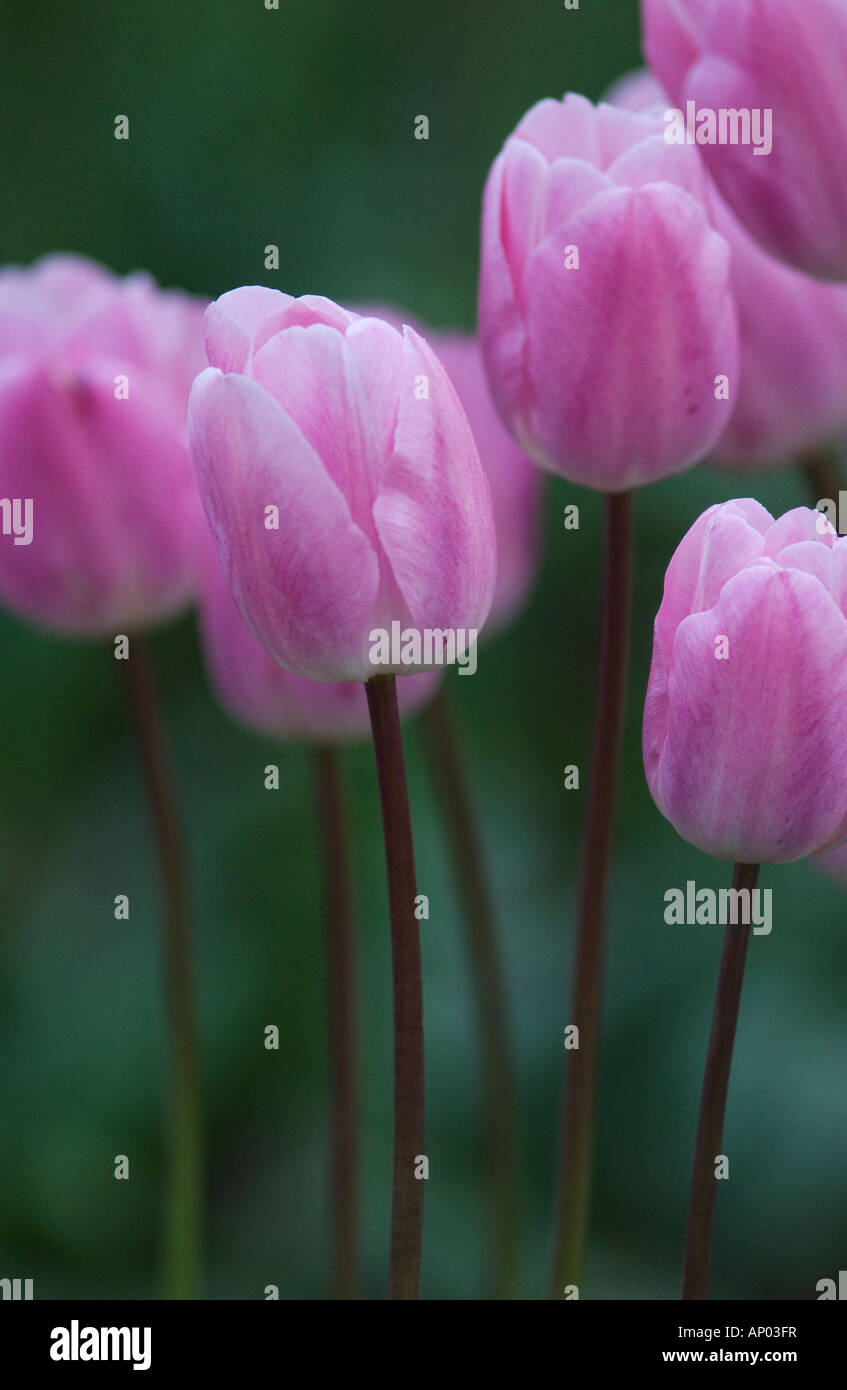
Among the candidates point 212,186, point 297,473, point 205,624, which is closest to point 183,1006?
point 205,624

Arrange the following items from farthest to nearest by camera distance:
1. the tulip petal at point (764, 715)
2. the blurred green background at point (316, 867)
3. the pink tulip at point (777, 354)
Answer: the blurred green background at point (316, 867)
the pink tulip at point (777, 354)
the tulip petal at point (764, 715)

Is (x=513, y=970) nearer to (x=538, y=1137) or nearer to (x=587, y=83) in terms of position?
(x=538, y=1137)

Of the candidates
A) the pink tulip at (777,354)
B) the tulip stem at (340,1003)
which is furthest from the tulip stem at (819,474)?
the tulip stem at (340,1003)

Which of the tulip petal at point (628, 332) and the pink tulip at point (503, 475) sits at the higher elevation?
the pink tulip at point (503, 475)

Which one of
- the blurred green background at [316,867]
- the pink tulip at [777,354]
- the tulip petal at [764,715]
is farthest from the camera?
the blurred green background at [316,867]

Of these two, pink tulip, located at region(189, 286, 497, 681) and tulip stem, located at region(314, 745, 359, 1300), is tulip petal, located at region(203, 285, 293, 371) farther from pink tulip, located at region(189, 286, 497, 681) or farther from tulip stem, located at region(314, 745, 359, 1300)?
tulip stem, located at region(314, 745, 359, 1300)

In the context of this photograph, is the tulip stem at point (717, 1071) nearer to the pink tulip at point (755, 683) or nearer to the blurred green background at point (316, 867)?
the pink tulip at point (755, 683)
